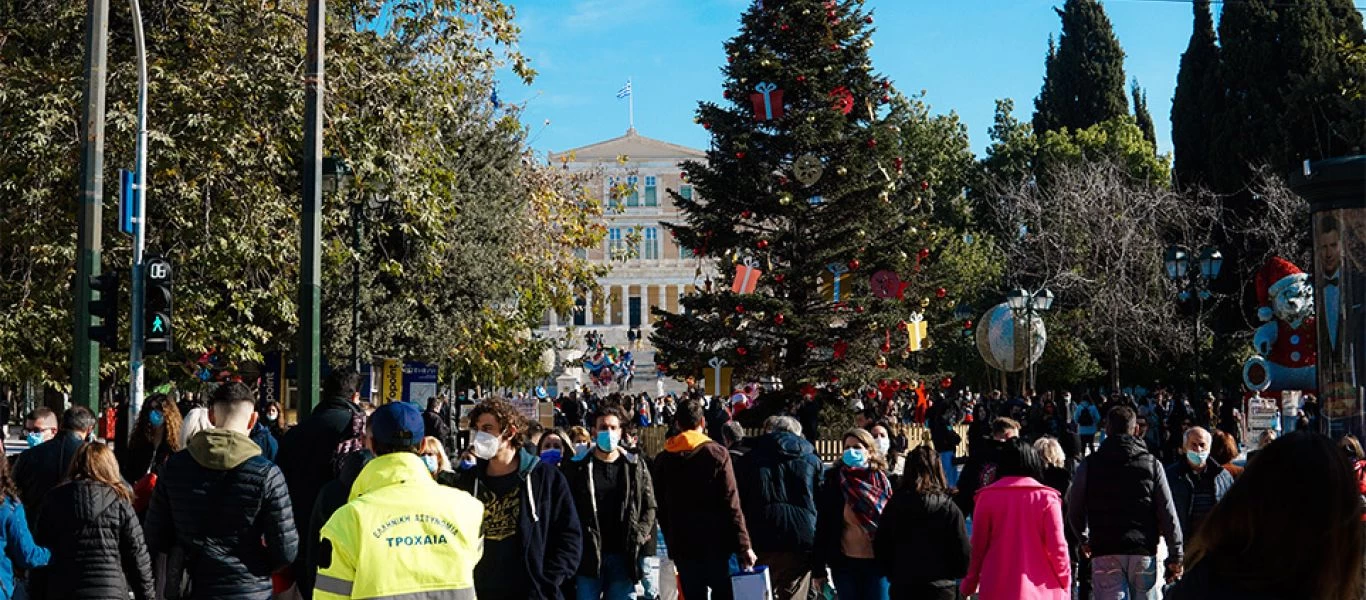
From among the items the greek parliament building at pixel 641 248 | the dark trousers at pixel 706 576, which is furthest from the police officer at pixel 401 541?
the greek parliament building at pixel 641 248

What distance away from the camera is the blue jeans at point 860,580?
7.95 meters

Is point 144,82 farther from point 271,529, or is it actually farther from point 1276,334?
point 1276,334

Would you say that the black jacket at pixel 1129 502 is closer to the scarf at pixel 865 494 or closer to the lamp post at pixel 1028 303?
the scarf at pixel 865 494

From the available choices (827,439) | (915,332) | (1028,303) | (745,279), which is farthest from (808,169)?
(1028,303)

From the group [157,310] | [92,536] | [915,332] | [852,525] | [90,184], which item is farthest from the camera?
[915,332]

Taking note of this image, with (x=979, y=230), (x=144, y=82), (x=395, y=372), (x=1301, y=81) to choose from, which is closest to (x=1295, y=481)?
(x=144, y=82)

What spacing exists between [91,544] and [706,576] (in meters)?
3.25

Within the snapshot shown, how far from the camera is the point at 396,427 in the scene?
5195 mm

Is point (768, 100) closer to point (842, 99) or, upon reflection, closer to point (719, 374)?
point (842, 99)

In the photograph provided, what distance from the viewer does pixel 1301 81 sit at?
38.8 metres

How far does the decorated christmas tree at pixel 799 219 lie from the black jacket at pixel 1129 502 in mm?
18863

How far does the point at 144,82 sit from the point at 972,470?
10545 mm

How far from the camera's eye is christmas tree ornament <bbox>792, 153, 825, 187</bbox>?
27016 millimetres

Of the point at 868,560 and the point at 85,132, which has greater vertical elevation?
the point at 85,132
